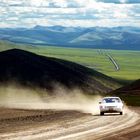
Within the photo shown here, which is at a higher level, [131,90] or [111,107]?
[131,90]

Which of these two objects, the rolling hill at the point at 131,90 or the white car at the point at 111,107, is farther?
the rolling hill at the point at 131,90

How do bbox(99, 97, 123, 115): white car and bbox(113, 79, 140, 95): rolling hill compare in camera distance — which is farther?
bbox(113, 79, 140, 95): rolling hill

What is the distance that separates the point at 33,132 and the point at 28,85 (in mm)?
167481

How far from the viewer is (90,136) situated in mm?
29094

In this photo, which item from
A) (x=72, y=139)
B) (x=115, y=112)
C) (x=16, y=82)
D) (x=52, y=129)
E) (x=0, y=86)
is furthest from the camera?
(x=16, y=82)

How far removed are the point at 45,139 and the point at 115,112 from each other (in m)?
25.1

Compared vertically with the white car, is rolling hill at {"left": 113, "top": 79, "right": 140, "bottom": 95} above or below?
above

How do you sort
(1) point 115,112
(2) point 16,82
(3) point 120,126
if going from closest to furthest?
(3) point 120,126 → (1) point 115,112 → (2) point 16,82

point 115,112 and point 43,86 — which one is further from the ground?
point 43,86

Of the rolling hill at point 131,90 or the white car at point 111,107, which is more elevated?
the rolling hill at point 131,90

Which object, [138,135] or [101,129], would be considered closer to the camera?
[138,135]

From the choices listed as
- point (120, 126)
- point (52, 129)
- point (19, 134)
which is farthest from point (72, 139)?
point (120, 126)

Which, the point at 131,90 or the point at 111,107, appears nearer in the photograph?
the point at 111,107

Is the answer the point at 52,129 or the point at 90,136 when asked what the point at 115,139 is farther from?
the point at 52,129
